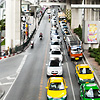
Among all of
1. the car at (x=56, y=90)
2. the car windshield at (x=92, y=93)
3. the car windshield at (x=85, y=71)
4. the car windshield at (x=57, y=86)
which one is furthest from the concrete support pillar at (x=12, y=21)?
the car windshield at (x=92, y=93)

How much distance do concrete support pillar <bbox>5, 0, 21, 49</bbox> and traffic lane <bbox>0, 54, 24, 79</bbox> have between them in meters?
6.69

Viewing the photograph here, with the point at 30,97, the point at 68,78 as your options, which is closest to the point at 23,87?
the point at 30,97

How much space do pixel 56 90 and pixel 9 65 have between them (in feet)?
52.3

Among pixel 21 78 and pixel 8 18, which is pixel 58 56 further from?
pixel 8 18

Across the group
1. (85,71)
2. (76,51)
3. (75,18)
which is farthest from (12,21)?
(75,18)

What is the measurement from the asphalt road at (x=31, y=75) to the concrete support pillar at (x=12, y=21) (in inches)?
160

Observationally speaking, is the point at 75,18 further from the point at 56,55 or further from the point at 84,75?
the point at 84,75

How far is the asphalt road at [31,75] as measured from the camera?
24.2m

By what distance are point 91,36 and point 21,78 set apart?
60.6 feet

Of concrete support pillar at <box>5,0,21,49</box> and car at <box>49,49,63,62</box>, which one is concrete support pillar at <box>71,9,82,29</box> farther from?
car at <box>49,49,63,62</box>

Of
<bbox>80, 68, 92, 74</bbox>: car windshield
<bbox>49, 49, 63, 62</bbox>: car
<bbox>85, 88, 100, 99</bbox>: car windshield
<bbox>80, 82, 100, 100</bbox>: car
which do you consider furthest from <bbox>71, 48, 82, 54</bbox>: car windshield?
<bbox>85, 88, 100, 99</bbox>: car windshield

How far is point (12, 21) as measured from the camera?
165 feet

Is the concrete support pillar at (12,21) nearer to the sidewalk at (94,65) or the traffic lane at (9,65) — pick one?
the traffic lane at (9,65)

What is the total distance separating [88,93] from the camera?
66.7 feet
